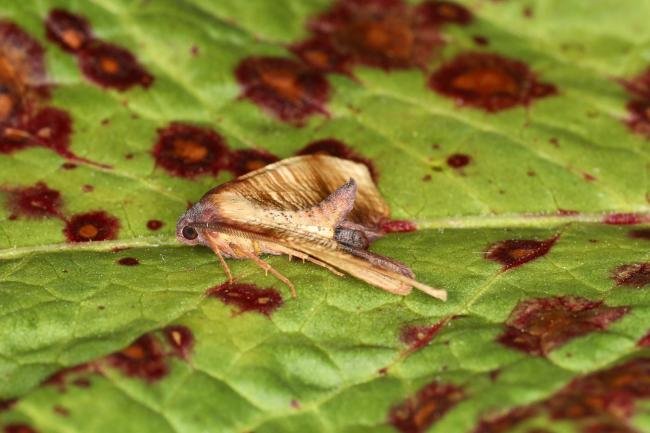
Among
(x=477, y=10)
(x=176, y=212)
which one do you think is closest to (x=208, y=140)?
(x=176, y=212)

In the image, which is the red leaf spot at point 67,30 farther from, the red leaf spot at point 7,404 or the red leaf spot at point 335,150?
the red leaf spot at point 7,404

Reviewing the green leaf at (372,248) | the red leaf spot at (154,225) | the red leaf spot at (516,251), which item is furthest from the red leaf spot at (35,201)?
the red leaf spot at (516,251)

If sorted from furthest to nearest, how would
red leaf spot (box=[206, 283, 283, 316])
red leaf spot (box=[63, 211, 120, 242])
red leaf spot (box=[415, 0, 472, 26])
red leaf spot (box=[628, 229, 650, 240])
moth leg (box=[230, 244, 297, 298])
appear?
1. red leaf spot (box=[415, 0, 472, 26])
2. red leaf spot (box=[628, 229, 650, 240])
3. red leaf spot (box=[63, 211, 120, 242])
4. moth leg (box=[230, 244, 297, 298])
5. red leaf spot (box=[206, 283, 283, 316])

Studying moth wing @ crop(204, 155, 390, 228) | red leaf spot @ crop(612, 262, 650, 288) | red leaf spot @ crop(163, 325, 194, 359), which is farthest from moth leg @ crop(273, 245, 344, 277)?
red leaf spot @ crop(612, 262, 650, 288)

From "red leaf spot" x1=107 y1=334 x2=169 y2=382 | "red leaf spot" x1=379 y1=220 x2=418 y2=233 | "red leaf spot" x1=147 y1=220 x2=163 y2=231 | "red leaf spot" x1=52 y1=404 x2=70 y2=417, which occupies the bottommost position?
"red leaf spot" x1=147 y1=220 x2=163 y2=231

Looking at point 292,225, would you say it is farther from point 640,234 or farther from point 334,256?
point 640,234

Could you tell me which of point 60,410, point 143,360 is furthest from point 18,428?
point 143,360

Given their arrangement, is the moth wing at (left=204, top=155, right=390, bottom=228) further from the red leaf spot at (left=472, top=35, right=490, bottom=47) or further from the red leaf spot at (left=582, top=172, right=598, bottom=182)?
the red leaf spot at (left=472, top=35, right=490, bottom=47)
